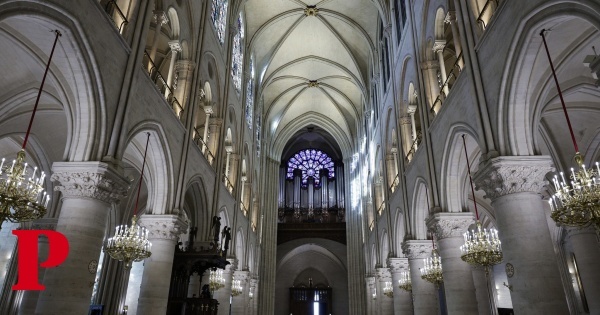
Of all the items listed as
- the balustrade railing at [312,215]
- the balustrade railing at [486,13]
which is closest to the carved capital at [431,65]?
the balustrade railing at [486,13]

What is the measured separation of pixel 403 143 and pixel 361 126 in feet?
46.0

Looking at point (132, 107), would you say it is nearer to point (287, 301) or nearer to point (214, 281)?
point (214, 281)

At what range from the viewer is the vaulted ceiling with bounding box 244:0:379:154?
79.9ft

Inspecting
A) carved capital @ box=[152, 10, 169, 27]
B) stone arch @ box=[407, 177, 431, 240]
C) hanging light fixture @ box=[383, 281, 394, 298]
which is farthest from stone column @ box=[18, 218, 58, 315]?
hanging light fixture @ box=[383, 281, 394, 298]

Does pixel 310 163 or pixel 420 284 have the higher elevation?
pixel 310 163

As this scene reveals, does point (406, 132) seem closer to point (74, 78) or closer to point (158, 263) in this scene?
point (158, 263)

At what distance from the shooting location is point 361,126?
99.9 ft

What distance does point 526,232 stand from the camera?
752cm

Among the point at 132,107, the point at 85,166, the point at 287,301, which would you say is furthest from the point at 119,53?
the point at 287,301

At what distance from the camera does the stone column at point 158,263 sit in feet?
35.6

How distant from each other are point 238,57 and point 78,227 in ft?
51.8

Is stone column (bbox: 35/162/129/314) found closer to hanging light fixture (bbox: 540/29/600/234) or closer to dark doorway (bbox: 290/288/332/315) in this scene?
hanging light fixture (bbox: 540/29/600/234)

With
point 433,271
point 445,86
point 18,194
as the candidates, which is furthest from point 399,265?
point 18,194

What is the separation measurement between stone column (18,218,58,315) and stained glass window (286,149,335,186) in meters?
26.2
